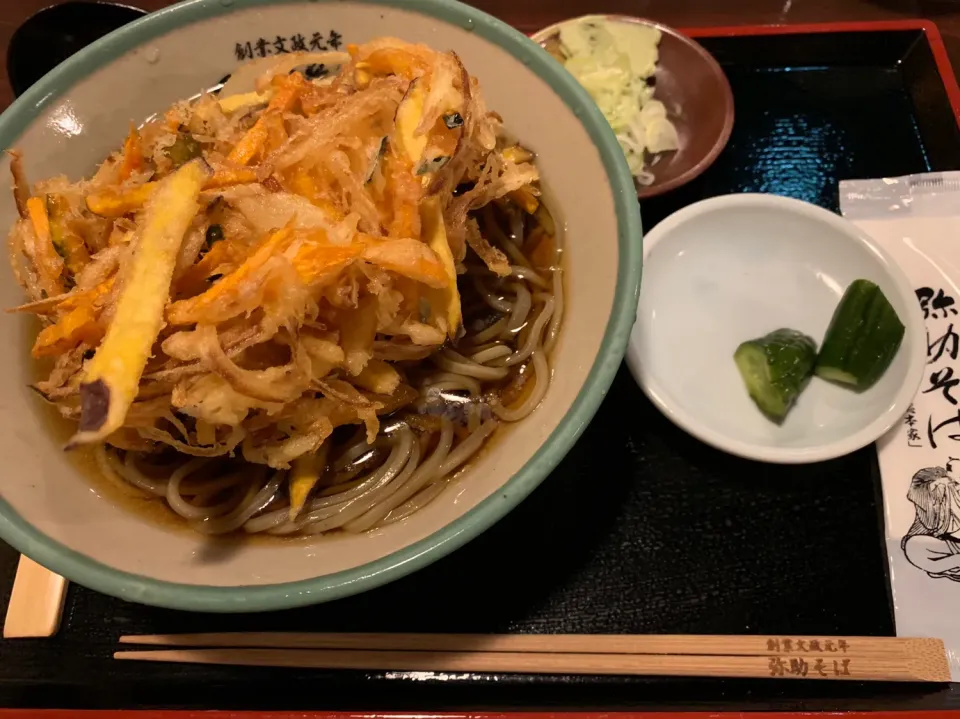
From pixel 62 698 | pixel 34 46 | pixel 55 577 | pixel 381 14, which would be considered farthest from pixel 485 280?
pixel 34 46

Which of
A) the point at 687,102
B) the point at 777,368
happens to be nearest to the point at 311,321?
the point at 777,368

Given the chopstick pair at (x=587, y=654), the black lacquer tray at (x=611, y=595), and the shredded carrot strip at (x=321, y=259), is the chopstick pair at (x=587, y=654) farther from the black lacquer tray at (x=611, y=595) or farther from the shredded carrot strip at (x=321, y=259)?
the shredded carrot strip at (x=321, y=259)

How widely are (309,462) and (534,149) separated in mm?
803

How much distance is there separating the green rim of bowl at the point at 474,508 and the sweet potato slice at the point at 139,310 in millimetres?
273

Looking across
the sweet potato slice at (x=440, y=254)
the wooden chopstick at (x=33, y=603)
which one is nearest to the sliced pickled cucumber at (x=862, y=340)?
the sweet potato slice at (x=440, y=254)

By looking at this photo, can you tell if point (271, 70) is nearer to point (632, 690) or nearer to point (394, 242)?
point (394, 242)

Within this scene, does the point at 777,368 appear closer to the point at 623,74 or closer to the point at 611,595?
the point at 611,595

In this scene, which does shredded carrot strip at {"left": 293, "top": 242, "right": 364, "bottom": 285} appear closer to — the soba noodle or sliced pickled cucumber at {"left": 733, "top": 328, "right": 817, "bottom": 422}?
the soba noodle

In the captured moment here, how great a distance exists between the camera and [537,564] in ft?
4.77

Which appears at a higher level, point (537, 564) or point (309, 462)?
point (309, 462)

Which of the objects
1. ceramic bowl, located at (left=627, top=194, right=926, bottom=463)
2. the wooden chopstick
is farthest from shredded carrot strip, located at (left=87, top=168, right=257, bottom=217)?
ceramic bowl, located at (left=627, top=194, right=926, bottom=463)

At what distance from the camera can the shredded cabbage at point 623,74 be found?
6.70 feet

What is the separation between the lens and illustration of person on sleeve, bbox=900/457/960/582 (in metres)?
1.44

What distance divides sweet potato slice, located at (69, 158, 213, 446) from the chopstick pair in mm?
626
